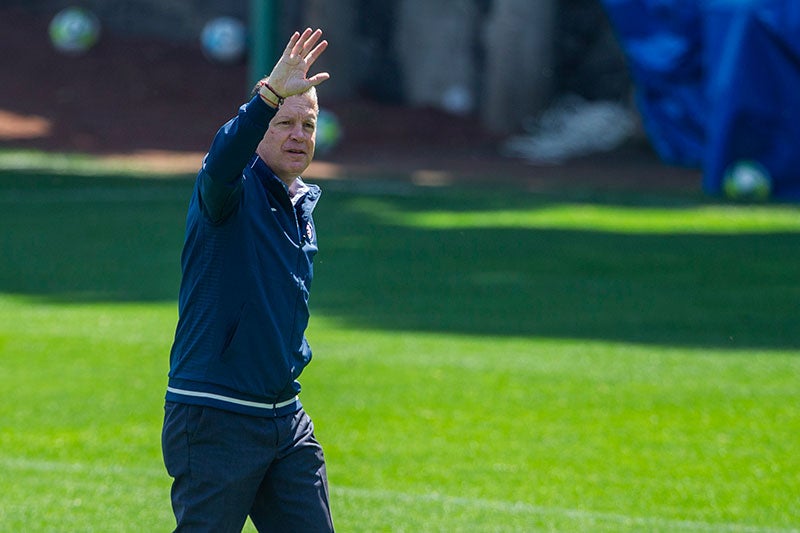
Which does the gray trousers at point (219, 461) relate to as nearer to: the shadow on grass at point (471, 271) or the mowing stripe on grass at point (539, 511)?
the mowing stripe on grass at point (539, 511)

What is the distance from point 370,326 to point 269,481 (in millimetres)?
7515

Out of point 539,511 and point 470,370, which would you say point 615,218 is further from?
point 539,511

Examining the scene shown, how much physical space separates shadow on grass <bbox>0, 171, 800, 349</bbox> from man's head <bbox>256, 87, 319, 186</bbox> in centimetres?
736

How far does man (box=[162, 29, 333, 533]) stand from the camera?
4.48m

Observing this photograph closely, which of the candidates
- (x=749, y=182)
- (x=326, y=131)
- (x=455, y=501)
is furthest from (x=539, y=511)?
(x=326, y=131)

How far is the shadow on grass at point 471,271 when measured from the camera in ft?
40.9

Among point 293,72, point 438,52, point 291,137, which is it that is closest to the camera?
point 293,72

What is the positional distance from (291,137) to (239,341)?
1.97 ft

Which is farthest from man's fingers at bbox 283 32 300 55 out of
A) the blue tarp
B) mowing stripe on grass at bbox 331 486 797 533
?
the blue tarp

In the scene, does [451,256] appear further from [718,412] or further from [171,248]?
[718,412]

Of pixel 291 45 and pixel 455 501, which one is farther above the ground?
pixel 291 45

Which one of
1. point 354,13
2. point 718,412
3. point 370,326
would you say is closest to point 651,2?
point 354,13

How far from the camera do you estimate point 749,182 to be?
21.8 metres

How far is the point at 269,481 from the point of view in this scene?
4645mm
